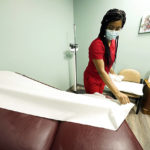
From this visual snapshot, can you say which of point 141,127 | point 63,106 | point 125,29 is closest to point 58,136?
point 63,106

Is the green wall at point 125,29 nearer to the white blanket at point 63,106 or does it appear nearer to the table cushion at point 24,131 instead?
the white blanket at point 63,106

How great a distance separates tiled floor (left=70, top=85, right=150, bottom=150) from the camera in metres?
1.03

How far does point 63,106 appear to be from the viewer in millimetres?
527

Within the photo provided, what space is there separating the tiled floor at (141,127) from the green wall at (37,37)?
1430 mm

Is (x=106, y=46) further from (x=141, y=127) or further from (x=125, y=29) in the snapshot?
(x=141, y=127)

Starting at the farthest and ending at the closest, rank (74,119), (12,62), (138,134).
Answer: (138,134), (12,62), (74,119)

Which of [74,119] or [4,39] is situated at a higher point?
[4,39]

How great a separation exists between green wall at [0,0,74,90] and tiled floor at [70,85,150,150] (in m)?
1.43

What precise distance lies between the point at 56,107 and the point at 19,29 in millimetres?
1002

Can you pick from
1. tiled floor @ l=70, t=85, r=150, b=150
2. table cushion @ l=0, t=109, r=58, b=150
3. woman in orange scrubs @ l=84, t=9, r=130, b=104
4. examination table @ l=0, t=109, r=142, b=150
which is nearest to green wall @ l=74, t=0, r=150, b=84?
tiled floor @ l=70, t=85, r=150, b=150

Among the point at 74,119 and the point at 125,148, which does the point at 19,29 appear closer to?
the point at 74,119

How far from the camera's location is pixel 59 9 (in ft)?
4.71

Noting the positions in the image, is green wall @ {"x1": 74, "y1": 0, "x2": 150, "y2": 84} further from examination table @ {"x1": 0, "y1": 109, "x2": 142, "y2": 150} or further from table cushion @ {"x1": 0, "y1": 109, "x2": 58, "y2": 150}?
table cushion @ {"x1": 0, "y1": 109, "x2": 58, "y2": 150}

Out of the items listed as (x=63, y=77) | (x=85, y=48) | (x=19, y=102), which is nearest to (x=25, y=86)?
(x=19, y=102)
